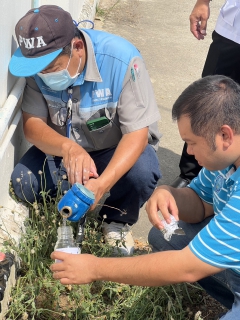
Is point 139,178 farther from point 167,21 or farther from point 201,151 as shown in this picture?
point 167,21

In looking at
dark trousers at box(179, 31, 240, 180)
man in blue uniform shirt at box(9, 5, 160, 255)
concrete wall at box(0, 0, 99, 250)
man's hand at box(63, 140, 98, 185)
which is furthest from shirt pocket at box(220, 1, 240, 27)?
man's hand at box(63, 140, 98, 185)

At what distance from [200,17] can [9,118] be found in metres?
1.65

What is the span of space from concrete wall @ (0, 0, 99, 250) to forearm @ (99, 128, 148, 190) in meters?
0.55

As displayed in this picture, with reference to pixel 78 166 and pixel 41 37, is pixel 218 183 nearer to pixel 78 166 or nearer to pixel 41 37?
pixel 78 166

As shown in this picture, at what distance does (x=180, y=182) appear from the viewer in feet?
12.5

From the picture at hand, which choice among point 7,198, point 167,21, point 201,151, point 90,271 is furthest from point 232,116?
point 167,21

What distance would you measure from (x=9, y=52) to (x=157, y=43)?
3709mm

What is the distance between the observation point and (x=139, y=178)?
305 cm

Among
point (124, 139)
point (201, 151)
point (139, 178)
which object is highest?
point (201, 151)

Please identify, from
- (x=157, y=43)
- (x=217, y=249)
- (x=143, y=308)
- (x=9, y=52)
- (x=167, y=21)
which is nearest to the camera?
(x=217, y=249)

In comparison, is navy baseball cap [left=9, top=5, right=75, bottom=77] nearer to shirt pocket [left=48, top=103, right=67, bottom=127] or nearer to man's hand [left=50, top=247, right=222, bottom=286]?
shirt pocket [left=48, top=103, right=67, bottom=127]

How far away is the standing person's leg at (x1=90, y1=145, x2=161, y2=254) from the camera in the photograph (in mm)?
3064

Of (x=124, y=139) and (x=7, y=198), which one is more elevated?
(x=124, y=139)

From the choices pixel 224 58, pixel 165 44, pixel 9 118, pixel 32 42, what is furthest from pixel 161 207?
pixel 165 44
